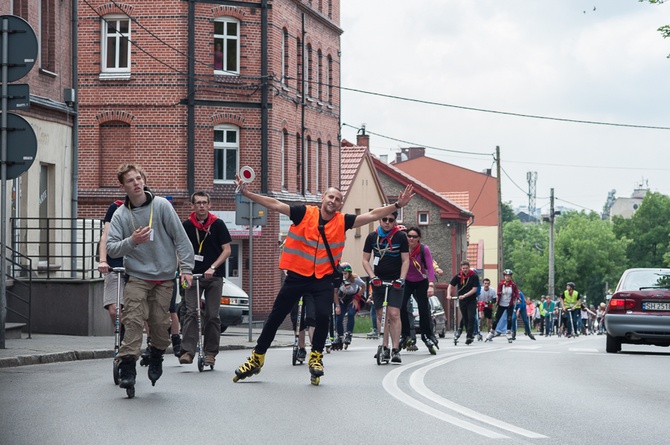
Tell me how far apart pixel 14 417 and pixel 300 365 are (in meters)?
6.65

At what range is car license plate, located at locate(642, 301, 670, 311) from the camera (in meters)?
20.5

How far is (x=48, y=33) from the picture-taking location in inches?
974

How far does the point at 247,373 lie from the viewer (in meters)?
12.0

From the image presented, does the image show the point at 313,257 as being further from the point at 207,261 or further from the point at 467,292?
the point at 467,292

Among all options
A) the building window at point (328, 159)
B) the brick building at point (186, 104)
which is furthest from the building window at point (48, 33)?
the building window at point (328, 159)

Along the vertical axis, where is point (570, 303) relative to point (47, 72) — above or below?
below

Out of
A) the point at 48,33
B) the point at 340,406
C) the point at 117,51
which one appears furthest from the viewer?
the point at 117,51

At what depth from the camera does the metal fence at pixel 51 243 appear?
22688 mm

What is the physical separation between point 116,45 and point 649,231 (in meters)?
90.3

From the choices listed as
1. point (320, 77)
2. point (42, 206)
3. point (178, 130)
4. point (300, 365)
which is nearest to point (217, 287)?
point (300, 365)

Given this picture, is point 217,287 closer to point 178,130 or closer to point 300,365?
point 300,365

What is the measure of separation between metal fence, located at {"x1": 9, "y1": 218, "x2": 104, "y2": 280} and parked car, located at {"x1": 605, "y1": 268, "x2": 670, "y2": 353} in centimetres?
907

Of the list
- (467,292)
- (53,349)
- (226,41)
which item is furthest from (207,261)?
(226,41)

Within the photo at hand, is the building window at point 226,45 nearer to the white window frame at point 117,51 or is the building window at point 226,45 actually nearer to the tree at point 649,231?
the white window frame at point 117,51
